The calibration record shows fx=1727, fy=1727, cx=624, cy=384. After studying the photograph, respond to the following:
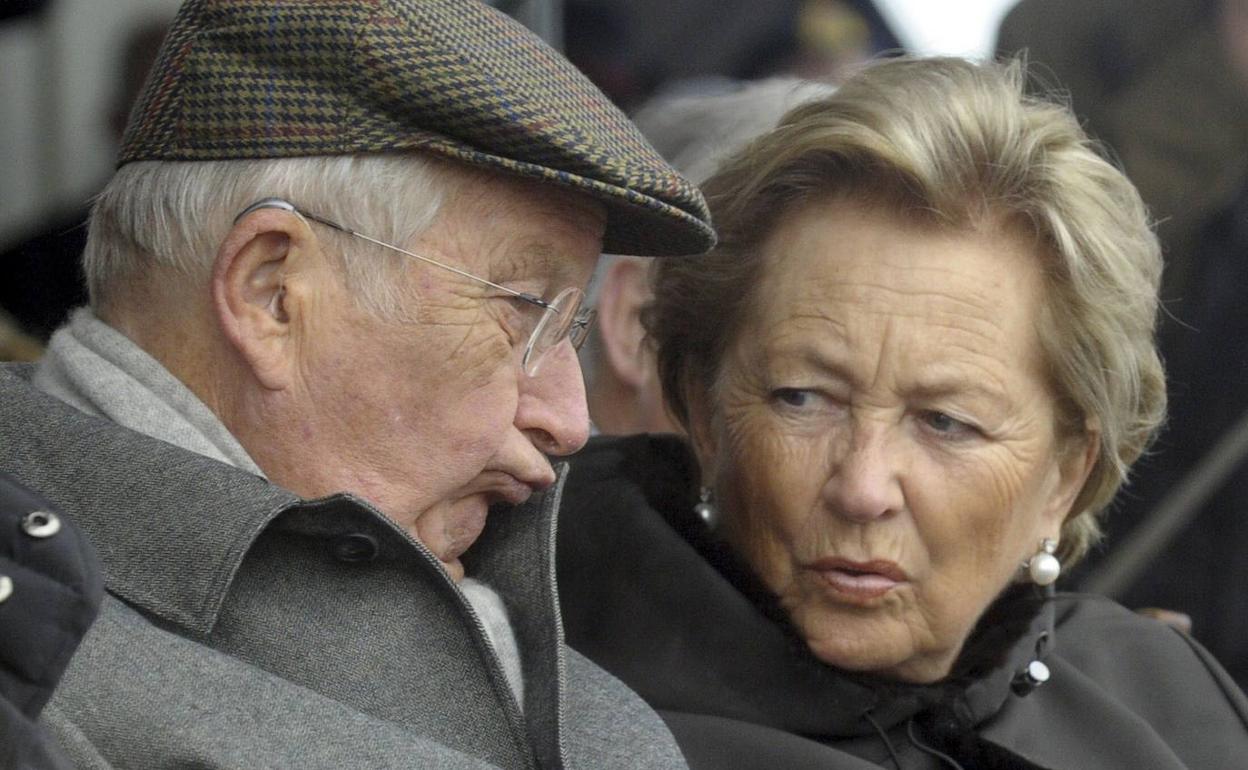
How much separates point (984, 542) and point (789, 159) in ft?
2.20

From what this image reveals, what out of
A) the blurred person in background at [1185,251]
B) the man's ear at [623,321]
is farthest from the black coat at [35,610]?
the blurred person in background at [1185,251]

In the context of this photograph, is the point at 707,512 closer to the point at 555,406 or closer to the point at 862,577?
the point at 862,577

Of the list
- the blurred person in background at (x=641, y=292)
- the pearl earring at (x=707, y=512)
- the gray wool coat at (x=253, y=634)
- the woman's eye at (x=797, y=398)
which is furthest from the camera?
the blurred person in background at (x=641, y=292)

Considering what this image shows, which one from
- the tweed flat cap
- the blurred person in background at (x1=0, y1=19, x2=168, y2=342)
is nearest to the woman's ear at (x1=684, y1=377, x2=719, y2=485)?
the tweed flat cap

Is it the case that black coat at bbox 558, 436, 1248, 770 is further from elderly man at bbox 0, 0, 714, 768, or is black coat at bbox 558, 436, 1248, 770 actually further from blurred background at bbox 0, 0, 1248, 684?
blurred background at bbox 0, 0, 1248, 684

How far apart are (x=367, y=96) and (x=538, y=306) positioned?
35cm

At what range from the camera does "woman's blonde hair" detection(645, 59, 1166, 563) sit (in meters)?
2.65

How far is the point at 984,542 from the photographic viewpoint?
269 cm

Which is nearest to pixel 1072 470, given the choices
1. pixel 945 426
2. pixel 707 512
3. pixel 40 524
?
pixel 945 426

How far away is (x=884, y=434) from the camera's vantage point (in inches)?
103

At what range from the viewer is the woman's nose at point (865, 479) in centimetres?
257

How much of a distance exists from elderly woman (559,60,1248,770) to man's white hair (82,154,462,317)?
30.2 inches

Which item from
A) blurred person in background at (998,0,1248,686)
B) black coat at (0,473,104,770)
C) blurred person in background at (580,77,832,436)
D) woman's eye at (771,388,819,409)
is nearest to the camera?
black coat at (0,473,104,770)

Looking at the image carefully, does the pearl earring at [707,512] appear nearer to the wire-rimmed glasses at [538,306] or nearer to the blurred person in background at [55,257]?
the wire-rimmed glasses at [538,306]
